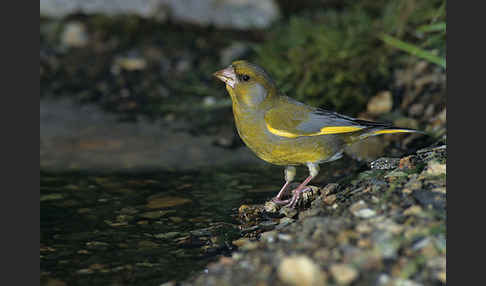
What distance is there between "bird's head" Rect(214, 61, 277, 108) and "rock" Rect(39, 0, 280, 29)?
3.59 metres

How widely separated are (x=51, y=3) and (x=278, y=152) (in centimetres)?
491

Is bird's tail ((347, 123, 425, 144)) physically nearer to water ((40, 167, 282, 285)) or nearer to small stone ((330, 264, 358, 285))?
water ((40, 167, 282, 285))

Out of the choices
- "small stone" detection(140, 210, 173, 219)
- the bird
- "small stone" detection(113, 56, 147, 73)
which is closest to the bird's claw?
the bird

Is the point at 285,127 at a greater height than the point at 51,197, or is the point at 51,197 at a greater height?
the point at 285,127

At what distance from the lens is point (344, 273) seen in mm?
2281

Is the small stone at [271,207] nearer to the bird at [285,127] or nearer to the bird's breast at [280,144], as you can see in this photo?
the bird at [285,127]

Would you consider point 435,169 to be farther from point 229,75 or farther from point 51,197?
point 51,197

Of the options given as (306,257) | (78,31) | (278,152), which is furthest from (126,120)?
(306,257)

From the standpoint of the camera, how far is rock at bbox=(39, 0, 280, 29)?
24.2ft

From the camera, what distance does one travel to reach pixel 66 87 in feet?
21.6

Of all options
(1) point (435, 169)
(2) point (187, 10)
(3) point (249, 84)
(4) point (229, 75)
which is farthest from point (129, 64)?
(1) point (435, 169)

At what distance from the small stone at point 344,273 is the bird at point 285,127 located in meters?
1.35

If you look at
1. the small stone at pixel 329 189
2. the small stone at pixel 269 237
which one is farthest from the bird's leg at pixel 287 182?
the small stone at pixel 269 237

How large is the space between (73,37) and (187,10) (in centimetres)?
148
